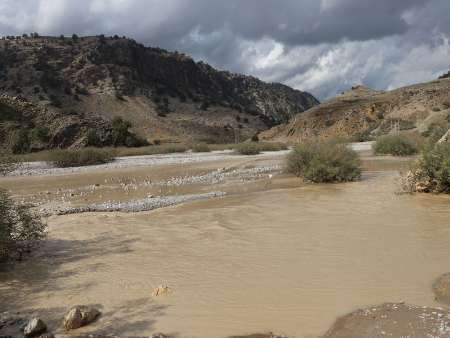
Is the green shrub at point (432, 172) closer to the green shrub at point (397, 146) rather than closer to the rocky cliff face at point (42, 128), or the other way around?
the green shrub at point (397, 146)

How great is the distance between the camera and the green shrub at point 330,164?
18.7 m

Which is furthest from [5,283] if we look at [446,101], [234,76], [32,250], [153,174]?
[234,76]

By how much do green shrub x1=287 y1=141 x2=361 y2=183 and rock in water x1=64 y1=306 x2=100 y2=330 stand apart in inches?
536

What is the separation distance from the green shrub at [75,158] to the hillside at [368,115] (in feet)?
99.2

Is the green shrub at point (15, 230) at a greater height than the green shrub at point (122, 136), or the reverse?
the green shrub at point (122, 136)

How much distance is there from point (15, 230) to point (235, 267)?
4191 millimetres

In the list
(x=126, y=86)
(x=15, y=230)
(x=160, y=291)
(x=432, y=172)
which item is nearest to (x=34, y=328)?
(x=160, y=291)

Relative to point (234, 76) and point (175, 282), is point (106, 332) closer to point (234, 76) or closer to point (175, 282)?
point (175, 282)

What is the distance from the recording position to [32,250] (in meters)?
9.43

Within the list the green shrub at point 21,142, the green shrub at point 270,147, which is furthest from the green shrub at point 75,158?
the green shrub at point 270,147

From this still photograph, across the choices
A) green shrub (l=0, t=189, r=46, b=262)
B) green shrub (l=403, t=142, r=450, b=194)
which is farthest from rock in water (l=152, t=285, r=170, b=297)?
green shrub (l=403, t=142, r=450, b=194)

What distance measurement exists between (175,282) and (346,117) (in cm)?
6456

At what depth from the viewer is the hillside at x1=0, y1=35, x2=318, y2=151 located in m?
72.6

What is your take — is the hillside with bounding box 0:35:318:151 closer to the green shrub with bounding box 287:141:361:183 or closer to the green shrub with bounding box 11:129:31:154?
the green shrub with bounding box 11:129:31:154
